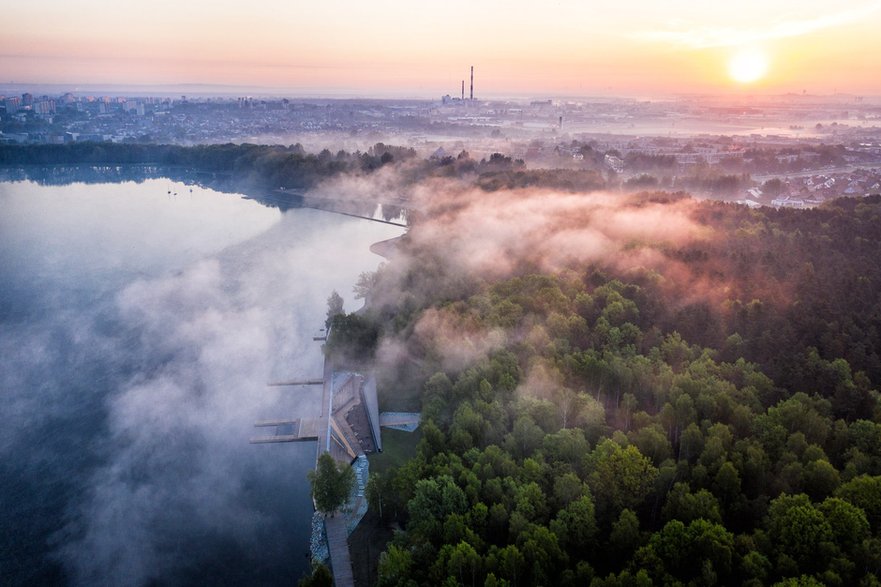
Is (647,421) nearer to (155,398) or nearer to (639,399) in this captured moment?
(639,399)

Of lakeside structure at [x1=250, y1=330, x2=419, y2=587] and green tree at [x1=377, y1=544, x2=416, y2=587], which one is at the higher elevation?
green tree at [x1=377, y1=544, x2=416, y2=587]

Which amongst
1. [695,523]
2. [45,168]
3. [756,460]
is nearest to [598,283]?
[756,460]

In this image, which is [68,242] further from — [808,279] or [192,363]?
[808,279]

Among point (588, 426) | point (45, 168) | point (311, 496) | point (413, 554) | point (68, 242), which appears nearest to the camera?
point (413, 554)

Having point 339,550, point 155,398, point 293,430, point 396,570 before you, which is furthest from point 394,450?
point 155,398

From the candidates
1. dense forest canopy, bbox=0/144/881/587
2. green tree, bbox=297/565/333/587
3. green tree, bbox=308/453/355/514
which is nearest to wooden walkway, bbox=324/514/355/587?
green tree, bbox=308/453/355/514

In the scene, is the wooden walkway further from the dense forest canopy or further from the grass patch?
the grass patch
